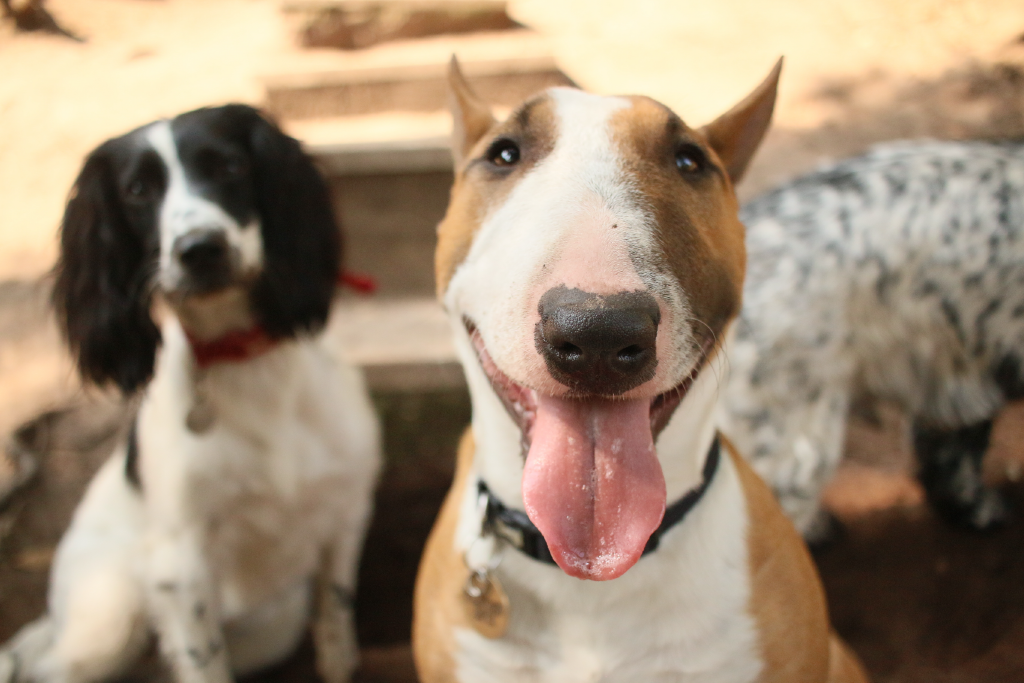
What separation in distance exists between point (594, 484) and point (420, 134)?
2747 mm

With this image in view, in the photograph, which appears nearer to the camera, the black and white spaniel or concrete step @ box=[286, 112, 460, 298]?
the black and white spaniel

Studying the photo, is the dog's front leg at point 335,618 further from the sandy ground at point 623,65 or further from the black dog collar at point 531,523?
the sandy ground at point 623,65

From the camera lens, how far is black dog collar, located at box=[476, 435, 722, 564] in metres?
1.20

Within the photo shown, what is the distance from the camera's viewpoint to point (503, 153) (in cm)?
121

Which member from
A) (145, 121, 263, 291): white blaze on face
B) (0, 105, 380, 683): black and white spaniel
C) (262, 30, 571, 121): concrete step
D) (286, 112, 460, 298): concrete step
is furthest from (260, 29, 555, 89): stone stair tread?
(145, 121, 263, 291): white blaze on face

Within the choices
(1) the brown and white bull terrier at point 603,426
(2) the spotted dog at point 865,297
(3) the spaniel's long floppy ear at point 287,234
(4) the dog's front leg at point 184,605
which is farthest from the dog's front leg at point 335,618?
(2) the spotted dog at point 865,297

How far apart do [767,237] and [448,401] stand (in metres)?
1.50

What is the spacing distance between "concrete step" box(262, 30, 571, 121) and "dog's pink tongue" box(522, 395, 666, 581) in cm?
283

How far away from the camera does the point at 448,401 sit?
2975 millimetres

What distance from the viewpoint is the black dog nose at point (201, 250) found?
169 cm

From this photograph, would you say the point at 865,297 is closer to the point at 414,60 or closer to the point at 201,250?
the point at 201,250

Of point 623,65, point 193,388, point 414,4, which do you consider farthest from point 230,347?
point 623,65

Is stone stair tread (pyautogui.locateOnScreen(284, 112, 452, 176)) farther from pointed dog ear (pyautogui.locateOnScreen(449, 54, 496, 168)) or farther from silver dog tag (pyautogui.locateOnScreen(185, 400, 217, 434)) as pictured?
pointed dog ear (pyautogui.locateOnScreen(449, 54, 496, 168))

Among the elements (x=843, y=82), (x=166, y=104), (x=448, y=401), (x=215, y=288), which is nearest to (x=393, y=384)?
(x=448, y=401)
